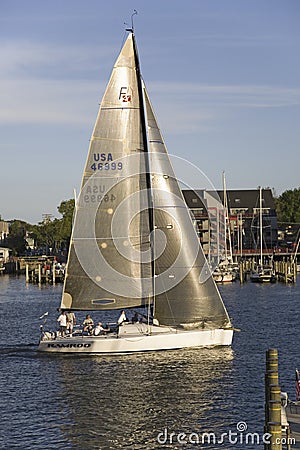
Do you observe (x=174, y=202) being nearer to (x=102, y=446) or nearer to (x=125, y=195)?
(x=125, y=195)

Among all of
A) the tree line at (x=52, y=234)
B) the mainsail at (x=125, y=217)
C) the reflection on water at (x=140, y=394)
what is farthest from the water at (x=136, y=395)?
the tree line at (x=52, y=234)

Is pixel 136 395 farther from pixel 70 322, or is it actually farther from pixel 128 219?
pixel 128 219

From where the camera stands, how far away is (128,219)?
39750mm

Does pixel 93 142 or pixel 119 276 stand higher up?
pixel 93 142

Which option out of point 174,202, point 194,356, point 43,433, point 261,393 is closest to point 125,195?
point 174,202

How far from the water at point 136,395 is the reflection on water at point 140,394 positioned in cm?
3

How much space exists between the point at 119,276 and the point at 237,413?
1347cm

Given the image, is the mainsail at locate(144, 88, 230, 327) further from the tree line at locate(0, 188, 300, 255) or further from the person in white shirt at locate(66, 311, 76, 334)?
the tree line at locate(0, 188, 300, 255)

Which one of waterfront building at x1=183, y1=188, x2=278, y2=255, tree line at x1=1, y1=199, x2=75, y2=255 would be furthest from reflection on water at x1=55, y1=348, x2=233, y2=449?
tree line at x1=1, y1=199, x2=75, y2=255

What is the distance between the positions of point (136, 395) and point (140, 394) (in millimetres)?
198

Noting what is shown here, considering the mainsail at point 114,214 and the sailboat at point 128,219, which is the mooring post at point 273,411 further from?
the mainsail at point 114,214

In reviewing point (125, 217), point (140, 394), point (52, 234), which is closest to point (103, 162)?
point (125, 217)

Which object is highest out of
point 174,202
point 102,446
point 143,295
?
point 174,202

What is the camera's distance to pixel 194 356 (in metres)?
36.1
